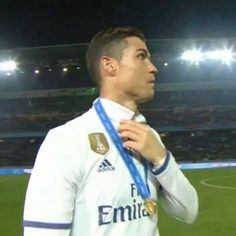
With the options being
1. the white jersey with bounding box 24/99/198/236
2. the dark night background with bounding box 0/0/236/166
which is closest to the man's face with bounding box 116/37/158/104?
the white jersey with bounding box 24/99/198/236

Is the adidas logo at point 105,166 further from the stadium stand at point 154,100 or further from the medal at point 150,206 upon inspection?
the stadium stand at point 154,100

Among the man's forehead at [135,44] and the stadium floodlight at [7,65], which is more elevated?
the stadium floodlight at [7,65]

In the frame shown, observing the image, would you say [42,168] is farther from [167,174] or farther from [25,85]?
[25,85]

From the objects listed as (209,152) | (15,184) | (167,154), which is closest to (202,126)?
(209,152)

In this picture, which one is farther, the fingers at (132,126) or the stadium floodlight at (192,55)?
the stadium floodlight at (192,55)

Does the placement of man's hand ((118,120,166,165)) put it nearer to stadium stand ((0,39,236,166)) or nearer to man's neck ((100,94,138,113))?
man's neck ((100,94,138,113))

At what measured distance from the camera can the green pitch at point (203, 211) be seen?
24.2 feet

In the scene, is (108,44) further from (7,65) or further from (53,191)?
(7,65)

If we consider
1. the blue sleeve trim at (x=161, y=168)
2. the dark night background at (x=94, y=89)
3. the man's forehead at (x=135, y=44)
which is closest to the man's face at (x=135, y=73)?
the man's forehead at (x=135, y=44)

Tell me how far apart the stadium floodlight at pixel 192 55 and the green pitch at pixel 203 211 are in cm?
1121

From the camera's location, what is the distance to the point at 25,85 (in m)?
28.2

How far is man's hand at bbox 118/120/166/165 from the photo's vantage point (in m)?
1.30

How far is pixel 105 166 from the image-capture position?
50.5 inches

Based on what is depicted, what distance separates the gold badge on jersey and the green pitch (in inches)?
240
